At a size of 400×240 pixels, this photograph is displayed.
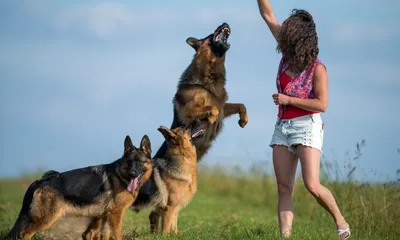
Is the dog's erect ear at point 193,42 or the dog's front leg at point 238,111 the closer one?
the dog's front leg at point 238,111

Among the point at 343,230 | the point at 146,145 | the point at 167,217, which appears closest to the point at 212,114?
the point at 146,145

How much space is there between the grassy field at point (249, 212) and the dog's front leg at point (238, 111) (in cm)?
164

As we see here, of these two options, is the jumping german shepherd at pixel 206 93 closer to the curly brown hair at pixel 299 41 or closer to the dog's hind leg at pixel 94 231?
the dog's hind leg at pixel 94 231

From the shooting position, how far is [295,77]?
6891 mm

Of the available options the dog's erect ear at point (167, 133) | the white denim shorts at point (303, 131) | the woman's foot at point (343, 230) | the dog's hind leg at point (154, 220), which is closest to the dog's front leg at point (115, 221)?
the dog's hind leg at point (154, 220)

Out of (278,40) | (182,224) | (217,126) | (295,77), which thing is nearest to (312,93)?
(295,77)

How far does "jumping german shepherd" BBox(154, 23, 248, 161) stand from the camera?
8.80 metres

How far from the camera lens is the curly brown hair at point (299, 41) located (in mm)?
6730

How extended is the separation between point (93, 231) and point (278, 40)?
3.71 meters

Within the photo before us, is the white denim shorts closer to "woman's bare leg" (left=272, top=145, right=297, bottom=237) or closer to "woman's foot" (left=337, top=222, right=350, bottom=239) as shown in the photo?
"woman's bare leg" (left=272, top=145, right=297, bottom=237)

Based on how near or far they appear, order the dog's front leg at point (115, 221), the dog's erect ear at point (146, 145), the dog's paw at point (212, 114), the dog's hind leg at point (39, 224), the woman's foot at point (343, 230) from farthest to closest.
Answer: the dog's paw at point (212, 114) < the dog's erect ear at point (146, 145) < the dog's front leg at point (115, 221) < the dog's hind leg at point (39, 224) < the woman's foot at point (343, 230)

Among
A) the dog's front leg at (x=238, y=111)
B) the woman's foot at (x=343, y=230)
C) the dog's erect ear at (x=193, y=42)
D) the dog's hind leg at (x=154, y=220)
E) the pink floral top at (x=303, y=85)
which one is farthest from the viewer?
the dog's erect ear at (x=193, y=42)

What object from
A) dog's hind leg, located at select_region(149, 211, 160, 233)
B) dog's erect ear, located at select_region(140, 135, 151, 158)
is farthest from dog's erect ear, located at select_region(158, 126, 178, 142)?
dog's hind leg, located at select_region(149, 211, 160, 233)

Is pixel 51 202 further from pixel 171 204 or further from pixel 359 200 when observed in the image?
A: pixel 359 200
